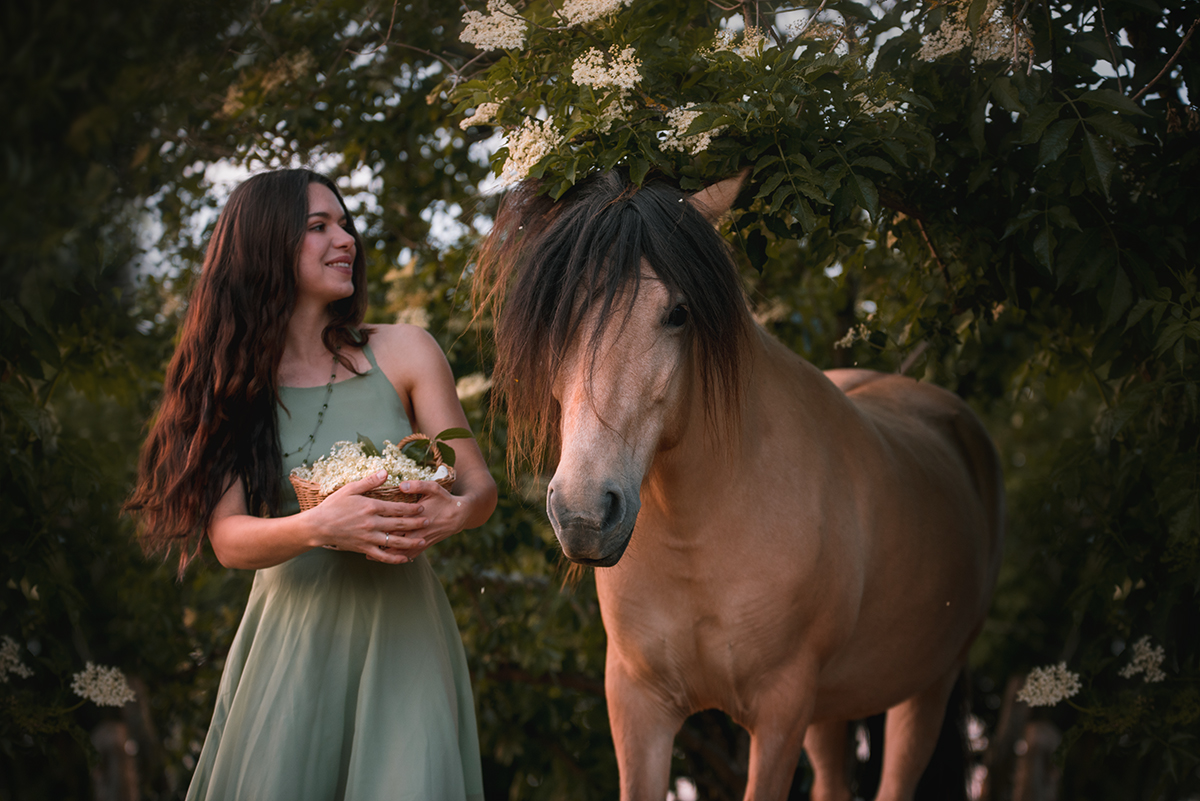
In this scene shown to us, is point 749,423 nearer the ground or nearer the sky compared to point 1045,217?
nearer the ground

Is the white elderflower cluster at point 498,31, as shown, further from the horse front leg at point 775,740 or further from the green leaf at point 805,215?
the horse front leg at point 775,740

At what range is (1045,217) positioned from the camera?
2148 mm

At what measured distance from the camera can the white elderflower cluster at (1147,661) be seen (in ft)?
8.46

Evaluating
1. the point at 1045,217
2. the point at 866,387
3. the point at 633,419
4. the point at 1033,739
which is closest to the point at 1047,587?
the point at 1033,739

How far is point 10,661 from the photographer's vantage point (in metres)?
2.61

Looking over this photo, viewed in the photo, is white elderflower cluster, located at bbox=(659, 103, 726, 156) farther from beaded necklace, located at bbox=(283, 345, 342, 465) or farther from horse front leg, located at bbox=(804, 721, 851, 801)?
horse front leg, located at bbox=(804, 721, 851, 801)

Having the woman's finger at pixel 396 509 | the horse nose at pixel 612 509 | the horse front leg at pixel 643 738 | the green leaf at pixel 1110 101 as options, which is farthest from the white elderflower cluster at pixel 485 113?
the horse front leg at pixel 643 738

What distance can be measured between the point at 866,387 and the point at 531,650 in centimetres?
179

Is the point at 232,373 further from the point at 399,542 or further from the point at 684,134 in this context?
the point at 684,134

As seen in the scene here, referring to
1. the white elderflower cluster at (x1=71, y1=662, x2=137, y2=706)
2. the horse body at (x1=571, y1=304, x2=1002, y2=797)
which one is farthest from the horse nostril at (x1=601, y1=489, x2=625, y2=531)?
the white elderflower cluster at (x1=71, y1=662, x2=137, y2=706)

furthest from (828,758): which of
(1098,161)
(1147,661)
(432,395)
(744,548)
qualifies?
(1098,161)

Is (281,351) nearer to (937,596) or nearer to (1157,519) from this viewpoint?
(937,596)

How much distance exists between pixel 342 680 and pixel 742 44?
171cm

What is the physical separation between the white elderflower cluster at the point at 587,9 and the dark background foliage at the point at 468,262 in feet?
0.25
